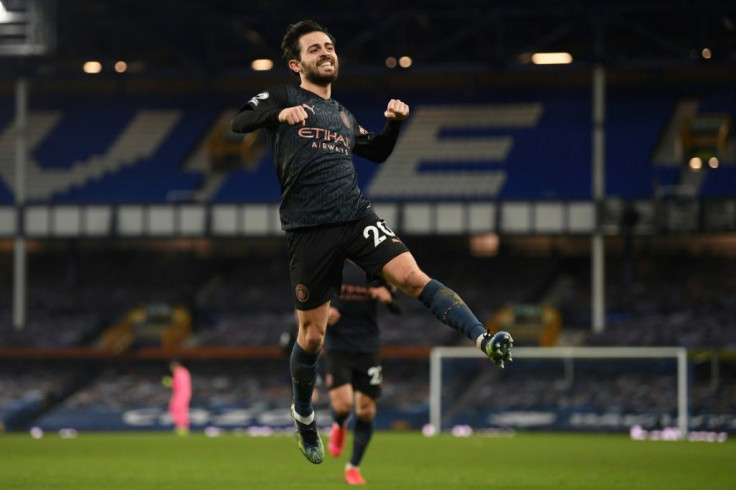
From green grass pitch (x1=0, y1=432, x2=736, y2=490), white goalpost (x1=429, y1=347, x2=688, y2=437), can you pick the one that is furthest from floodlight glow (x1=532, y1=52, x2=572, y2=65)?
green grass pitch (x1=0, y1=432, x2=736, y2=490)

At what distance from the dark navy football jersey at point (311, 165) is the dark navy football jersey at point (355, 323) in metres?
6.20

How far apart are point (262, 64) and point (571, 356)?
59.0 feet

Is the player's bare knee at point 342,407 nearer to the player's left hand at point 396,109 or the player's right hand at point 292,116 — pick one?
the player's left hand at point 396,109

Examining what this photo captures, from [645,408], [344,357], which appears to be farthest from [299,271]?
[645,408]

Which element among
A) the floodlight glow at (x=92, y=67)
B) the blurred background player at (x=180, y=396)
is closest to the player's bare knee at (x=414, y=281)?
the blurred background player at (x=180, y=396)

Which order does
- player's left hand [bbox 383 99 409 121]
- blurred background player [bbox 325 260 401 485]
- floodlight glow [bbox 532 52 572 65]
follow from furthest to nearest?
1. floodlight glow [bbox 532 52 572 65]
2. blurred background player [bbox 325 260 401 485]
3. player's left hand [bbox 383 99 409 121]

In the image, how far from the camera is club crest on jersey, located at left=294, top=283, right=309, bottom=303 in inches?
383

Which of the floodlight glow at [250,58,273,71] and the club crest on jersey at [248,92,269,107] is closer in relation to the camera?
the club crest on jersey at [248,92,269,107]

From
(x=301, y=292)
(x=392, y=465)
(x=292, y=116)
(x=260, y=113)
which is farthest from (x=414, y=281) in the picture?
(x=392, y=465)

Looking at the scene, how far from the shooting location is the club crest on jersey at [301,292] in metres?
9.73

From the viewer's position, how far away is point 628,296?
133 ft

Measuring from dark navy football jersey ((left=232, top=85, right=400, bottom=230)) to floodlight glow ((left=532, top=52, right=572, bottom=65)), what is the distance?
32693 mm

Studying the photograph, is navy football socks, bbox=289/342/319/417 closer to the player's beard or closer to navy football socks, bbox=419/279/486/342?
navy football socks, bbox=419/279/486/342

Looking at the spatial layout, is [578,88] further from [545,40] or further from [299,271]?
[299,271]
